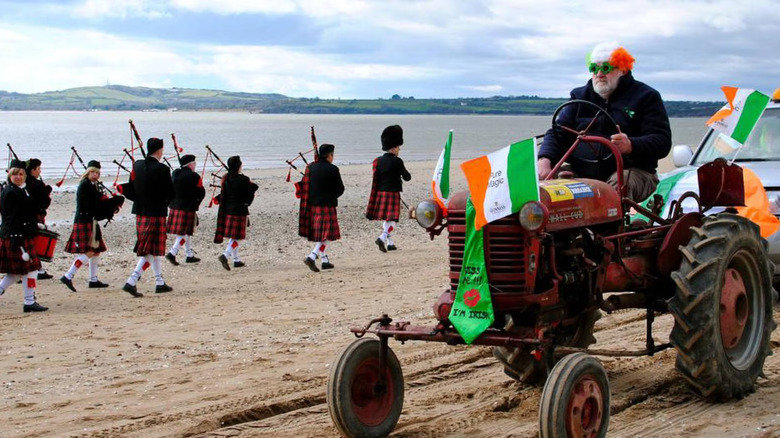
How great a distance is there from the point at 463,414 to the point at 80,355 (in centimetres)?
399

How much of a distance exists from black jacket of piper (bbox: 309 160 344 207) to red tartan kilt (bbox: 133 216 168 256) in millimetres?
3009

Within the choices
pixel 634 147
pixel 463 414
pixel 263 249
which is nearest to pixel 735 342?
pixel 634 147

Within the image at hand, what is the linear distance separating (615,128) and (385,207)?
33.0ft

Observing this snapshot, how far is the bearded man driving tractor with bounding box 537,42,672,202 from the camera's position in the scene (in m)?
7.07

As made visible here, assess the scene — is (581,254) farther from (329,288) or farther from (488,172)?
(329,288)

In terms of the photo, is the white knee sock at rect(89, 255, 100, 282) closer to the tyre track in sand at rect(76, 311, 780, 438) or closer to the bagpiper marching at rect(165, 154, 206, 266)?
the bagpiper marching at rect(165, 154, 206, 266)

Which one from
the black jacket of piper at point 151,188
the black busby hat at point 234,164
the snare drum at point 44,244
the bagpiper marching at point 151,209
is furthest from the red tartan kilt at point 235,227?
the snare drum at point 44,244

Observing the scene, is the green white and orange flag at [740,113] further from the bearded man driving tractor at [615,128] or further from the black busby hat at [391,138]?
the black busby hat at [391,138]

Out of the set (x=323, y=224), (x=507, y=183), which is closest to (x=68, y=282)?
(x=323, y=224)

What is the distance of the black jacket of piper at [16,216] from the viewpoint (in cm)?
1164

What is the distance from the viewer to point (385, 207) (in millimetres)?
16969

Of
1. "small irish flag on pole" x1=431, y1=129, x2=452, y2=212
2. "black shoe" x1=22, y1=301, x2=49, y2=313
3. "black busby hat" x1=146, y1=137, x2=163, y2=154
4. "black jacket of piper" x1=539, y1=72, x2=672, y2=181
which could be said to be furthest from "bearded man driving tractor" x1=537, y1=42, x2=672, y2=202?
"black busby hat" x1=146, y1=137, x2=163, y2=154

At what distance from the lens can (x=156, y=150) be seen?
1340 cm

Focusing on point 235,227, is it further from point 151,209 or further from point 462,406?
point 462,406
